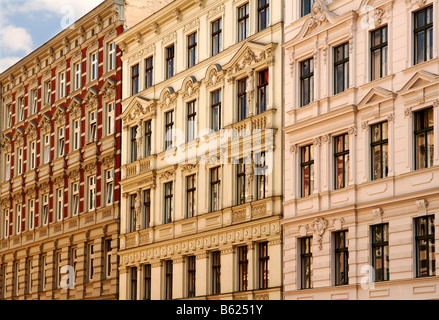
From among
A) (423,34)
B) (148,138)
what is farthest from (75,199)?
(423,34)

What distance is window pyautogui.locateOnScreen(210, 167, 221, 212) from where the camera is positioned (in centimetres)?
2927

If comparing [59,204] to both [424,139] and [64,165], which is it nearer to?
[64,165]

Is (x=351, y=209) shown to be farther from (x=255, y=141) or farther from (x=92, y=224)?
(x=92, y=224)

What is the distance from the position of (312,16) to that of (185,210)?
8.48 m

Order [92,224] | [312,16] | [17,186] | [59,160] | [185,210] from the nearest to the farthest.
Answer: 1. [312,16]
2. [185,210]
3. [92,224]
4. [59,160]
5. [17,186]

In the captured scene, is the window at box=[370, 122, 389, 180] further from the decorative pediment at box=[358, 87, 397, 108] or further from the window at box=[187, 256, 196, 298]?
the window at box=[187, 256, 196, 298]

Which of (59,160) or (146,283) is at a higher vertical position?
(59,160)

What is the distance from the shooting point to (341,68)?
24.4 m

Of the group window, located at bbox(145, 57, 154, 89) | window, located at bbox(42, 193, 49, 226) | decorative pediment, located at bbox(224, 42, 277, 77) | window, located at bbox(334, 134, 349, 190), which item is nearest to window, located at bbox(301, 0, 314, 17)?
decorative pediment, located at bbox(224, 42, 277, 77)

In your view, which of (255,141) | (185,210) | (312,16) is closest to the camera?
(312,16)

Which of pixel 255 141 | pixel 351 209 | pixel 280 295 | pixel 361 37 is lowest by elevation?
pixel 280 295

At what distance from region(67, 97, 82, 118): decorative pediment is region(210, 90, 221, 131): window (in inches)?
386

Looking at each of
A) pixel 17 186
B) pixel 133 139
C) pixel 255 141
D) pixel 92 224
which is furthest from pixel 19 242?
pixel 255 141

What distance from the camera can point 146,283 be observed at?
33.0 metres
